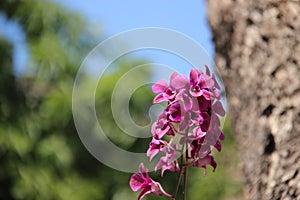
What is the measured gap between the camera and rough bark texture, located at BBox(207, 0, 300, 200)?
1.44 metres

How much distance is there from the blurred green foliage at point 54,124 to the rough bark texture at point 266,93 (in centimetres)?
333

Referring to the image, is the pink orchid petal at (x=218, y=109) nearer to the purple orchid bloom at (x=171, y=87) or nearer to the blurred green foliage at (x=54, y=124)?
the purple orchid bloom at (x=171, y=87)

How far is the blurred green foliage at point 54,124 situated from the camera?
18.1ft

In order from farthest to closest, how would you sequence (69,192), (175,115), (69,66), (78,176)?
1. (69,66)
2. (78,176)
3. (69,192)
4. (175,115)

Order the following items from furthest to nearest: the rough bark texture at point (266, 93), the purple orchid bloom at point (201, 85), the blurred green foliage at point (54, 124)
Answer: the blurred green foliage at point (54, 124), the rough bark texture at point (266, 93), the purple orchid bloom at point (201, 85)

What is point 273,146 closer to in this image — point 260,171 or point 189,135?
point 260,171

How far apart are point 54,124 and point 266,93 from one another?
15.1 ft

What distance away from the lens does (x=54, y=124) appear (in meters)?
5.98

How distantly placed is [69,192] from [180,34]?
14.0 feet

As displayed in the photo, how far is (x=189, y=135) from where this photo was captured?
120 centimetres

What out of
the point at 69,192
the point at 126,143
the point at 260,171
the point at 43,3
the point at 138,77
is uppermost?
the point at 43,3

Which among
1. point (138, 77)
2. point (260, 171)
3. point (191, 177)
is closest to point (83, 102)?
point (138, 77)

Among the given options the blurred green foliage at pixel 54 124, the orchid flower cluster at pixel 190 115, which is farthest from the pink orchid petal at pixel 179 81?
the blurred green foliage at pixel 54 124

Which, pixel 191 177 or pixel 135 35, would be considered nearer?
pixel 135 35
